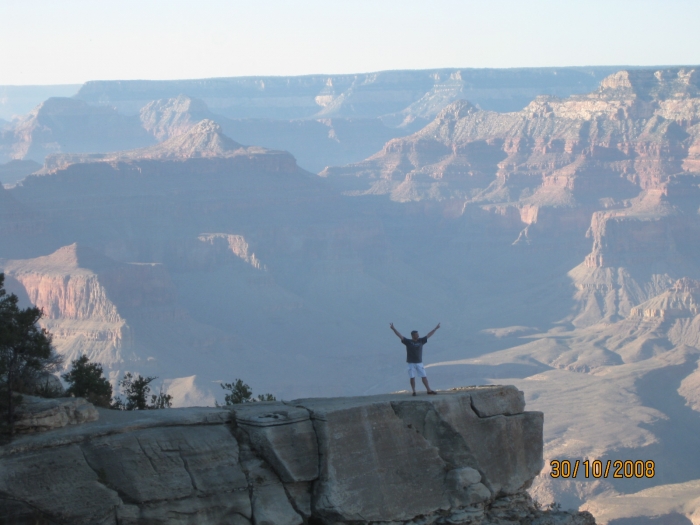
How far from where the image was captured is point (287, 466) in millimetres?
15781

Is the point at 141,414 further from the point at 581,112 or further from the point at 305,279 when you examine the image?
the point at 581,112

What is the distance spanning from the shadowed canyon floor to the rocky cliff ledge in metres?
33.9

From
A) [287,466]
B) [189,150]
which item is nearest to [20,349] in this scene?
[287,466]

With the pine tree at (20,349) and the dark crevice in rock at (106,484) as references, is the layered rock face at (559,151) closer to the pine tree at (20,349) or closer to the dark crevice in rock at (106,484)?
the pine tree at (20,349)

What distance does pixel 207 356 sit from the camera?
93.6m

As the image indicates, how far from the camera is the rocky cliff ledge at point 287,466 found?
14.5m

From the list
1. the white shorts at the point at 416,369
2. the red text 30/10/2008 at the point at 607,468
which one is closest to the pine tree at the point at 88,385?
the white shorts at the point at 416,369

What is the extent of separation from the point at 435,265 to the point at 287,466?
132 m

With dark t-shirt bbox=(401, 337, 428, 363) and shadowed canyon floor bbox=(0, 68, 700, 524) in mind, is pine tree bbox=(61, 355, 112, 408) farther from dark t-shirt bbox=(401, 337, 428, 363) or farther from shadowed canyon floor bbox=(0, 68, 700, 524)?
shadowed canyon floor bbox=(0, 68, 700, 524)

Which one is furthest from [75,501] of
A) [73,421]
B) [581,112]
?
[581,112]

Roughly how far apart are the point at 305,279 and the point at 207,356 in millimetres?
35540

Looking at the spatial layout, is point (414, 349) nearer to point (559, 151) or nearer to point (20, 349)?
point (20, 349)

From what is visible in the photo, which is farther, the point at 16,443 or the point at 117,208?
the point at 117,208

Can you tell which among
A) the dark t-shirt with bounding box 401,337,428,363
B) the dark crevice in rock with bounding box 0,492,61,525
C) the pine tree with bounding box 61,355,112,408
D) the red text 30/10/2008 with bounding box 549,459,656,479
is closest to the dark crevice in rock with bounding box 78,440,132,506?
the dark crevice in rock with bounding box 0,492,61,525
